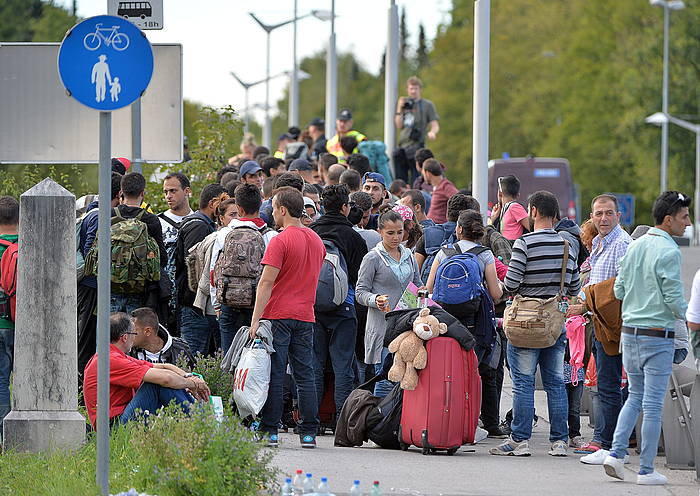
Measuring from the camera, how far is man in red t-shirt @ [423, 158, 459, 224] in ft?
52.0

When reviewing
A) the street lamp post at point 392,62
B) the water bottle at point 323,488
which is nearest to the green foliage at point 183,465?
the water bottle at point 323,488

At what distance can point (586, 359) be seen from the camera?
38.0ft

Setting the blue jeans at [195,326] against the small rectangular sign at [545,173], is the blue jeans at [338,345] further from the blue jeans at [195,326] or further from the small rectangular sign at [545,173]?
the small rectangular sign at [545,173]

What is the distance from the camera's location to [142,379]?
9.81m

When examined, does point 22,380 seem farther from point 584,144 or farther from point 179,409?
point 584,144

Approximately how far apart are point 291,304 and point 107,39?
3123mm

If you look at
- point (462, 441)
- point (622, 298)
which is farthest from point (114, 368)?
point (622, 298)

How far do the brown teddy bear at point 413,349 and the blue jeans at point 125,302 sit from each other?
2.32 metres

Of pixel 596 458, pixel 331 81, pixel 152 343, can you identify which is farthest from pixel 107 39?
pixel 331 81

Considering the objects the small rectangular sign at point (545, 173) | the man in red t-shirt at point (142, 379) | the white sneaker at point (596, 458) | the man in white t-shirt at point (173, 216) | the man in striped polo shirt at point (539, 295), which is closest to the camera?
the man in red t-shirt at point (142, 379)

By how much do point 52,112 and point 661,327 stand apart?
18.7 feet

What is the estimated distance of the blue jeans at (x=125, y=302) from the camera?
38.4 feet

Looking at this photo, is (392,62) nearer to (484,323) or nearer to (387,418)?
(484,323)

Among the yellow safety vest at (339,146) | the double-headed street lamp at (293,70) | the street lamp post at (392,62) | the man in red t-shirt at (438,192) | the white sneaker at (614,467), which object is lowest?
the white sneaker at (614,467)
